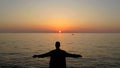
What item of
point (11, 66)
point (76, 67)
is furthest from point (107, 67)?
point (11, 66)

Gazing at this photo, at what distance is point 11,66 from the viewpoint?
27.9 metres

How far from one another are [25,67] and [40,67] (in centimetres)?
218

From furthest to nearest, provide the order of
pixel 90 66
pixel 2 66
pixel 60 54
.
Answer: pixel 90 66, pixel 2 66, pixel 60 54

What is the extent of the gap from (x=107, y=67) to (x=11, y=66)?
14192mm

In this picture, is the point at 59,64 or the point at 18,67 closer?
the point at 59,64

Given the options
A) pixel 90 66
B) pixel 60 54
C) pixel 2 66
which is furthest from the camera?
pixel 90 66

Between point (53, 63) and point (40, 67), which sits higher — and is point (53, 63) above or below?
above

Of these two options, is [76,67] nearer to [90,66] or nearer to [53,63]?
[90,66]

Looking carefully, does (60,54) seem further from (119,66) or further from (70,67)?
(119,66)

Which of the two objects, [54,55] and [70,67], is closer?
[54,55]

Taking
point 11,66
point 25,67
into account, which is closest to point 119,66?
point 25,67

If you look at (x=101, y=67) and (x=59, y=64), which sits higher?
(x=59, y=64)

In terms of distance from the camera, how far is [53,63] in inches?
320

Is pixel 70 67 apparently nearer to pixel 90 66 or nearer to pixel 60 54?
pixel 90 66
